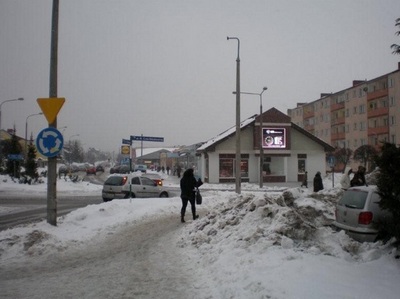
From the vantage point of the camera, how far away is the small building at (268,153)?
135 ft

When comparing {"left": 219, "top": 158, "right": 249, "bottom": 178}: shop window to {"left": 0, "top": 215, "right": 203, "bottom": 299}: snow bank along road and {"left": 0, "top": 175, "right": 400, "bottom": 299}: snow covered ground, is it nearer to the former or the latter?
{"left": 0, "top": 175, "right": 400, "bottom": 299}: snow covered ground

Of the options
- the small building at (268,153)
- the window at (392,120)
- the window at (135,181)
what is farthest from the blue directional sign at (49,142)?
the window at (392,120)

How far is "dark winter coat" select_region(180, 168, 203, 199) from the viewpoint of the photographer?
12308mm

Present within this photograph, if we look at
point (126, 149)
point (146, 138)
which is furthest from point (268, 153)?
point (126, 149)

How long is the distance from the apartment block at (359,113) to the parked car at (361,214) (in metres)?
41.9

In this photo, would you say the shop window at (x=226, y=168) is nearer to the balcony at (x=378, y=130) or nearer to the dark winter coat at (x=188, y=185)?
the balcony at (x=378, y=130)

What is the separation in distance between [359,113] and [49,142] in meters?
61.3

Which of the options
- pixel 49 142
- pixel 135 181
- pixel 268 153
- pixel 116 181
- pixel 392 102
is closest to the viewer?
pixel 49 142

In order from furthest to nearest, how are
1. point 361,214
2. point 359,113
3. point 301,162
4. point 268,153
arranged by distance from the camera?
1. point 359,113
2. point 301,162
3. point 268,153
4. point 361,214

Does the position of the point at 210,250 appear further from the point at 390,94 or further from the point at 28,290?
the point at 390,94

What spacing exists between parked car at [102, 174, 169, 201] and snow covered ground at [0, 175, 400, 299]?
903cm

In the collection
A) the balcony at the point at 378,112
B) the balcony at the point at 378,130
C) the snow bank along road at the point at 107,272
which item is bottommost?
the snow bank along road at the point at 107,272

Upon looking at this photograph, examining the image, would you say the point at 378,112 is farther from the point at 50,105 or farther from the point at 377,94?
the point at 50,105

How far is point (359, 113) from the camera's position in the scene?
63500mm
